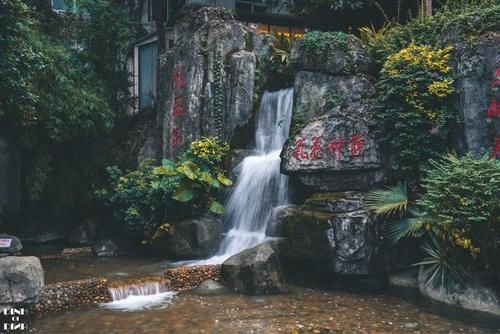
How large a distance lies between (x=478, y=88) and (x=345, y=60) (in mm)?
3256

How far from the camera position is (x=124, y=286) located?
918 cm

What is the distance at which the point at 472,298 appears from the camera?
26.7 ft

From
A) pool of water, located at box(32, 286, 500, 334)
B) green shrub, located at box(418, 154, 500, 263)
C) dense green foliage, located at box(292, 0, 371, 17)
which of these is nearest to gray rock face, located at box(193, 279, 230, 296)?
pool of water, located at box(32, 286, 500, 334)

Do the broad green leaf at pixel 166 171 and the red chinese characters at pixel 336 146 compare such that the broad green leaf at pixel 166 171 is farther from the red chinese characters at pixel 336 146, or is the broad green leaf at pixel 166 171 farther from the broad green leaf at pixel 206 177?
the red chinese characters at pixel 336 146

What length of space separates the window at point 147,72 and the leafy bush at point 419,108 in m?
12.0

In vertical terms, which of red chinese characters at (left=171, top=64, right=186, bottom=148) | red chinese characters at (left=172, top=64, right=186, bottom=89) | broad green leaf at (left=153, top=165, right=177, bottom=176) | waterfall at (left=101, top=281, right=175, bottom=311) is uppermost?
red chinese characters at (left=172, top=64, right=186, bottom=89)

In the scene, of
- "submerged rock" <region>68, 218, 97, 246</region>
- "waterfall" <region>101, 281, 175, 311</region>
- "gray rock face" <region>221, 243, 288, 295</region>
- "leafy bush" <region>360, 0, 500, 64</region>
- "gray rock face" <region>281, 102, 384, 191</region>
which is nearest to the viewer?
"waterfall" <region>101, 281, 175, 311</region>

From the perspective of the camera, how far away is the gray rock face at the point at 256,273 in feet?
30.3

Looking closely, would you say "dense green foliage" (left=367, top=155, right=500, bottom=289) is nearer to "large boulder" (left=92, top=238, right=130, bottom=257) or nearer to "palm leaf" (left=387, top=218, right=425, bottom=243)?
"palm leaf" (left=387, top=218, right=425, bottom=243)

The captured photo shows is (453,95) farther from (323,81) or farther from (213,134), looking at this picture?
(213,134)

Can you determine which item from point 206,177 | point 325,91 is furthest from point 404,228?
point 206,177

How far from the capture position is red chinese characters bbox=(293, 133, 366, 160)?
1049cm

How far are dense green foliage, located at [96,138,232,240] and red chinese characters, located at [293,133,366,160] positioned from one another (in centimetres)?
252

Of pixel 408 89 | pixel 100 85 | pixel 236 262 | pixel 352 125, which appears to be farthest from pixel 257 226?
pixel 100 85
